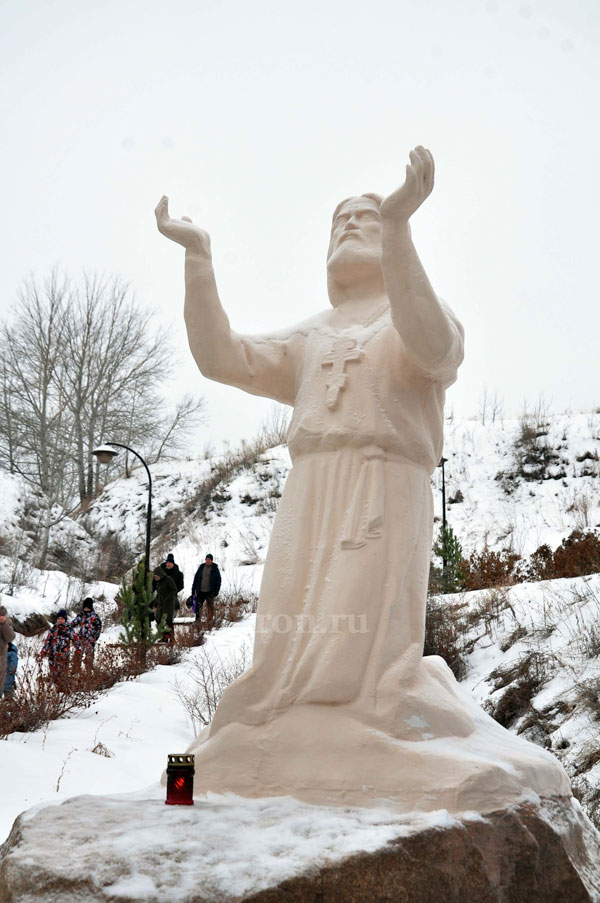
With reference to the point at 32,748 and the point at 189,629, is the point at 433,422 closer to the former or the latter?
the point at 32,748

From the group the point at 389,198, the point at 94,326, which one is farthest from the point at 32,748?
the point at 94,326

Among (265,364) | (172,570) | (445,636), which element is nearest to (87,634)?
(172,570)

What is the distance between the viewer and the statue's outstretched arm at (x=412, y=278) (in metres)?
3.35

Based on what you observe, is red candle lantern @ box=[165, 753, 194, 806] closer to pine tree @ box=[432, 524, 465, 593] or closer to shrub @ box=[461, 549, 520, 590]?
pine tree @ box=[432, 524, 465, 593]

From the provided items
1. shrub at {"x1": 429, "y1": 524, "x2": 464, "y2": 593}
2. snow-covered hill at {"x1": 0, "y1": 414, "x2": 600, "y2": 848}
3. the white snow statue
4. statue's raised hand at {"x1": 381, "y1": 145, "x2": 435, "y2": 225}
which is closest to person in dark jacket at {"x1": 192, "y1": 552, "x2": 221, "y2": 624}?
snow-covered hill at {"x1": 0, "y1": 414, "x2": 600, "y2": 848}

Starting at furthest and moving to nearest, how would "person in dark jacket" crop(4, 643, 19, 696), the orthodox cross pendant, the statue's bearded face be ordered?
"person in dark jacket" crop(4, 643, 19, 696)
the statue's bearded face
the orthodox cross pendant

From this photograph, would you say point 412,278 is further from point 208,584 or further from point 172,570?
point 208,584

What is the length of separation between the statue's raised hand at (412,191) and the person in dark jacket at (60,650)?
7887 millimetres

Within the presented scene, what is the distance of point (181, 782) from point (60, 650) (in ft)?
26.8

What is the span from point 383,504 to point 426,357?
64 centimetres

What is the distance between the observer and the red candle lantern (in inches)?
120

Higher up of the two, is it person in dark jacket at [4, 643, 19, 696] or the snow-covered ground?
person in dark jacket at [4, 643, 19, 696]

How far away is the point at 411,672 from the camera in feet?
10.9

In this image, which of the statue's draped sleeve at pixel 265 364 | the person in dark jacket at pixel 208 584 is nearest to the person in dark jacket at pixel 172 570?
the person in dark jacket at pixel 208 584
